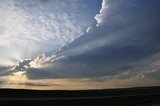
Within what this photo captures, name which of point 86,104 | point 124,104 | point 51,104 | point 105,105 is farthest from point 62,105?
point 124,104

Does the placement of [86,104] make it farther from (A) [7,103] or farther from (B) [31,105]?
(A) [7,103]

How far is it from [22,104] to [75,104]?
5321 mm

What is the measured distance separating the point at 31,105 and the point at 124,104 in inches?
390

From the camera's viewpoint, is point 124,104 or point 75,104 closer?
point 75,104

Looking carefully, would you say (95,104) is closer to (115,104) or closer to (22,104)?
(115,104)

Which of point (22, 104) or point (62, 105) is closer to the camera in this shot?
point (22, 104)

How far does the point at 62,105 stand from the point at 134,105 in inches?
298

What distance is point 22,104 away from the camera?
906 inches

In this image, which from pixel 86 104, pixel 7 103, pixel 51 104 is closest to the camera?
pixel 7 103

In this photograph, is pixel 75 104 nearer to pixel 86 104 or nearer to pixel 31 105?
pixel 86 104

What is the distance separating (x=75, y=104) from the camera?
2628 centimetres

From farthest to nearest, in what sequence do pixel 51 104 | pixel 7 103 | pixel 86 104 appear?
pixel 86 104
pixel 51 104
pixel 7 103

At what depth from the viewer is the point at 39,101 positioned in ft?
83.4

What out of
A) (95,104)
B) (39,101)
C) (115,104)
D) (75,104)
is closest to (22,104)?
(39,101)
